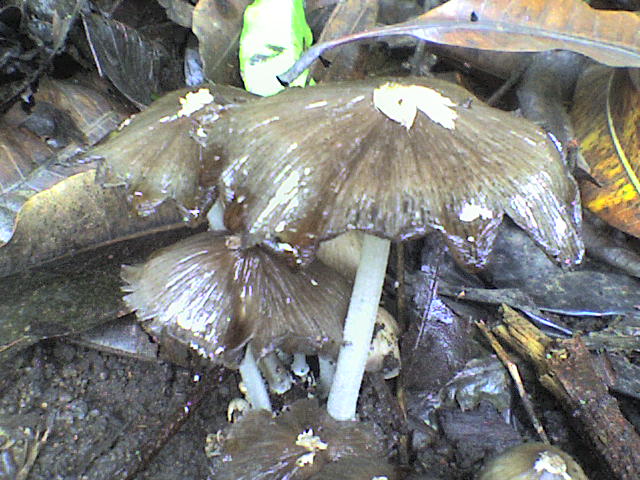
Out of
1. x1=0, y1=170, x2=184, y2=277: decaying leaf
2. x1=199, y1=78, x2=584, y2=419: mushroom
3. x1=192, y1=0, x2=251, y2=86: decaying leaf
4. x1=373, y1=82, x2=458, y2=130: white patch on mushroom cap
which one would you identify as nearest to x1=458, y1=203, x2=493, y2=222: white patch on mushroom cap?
x1=199, y1=78, x2=584, y2=419: mushroom

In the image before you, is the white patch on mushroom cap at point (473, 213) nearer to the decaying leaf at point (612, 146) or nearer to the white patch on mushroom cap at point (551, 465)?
the white patch on mushroom cap at point (551, 465)

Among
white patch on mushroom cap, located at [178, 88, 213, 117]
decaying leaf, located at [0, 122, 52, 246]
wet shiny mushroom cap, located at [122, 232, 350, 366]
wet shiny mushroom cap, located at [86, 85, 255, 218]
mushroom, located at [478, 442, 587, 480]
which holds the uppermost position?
white patch on mushroom cap, located at [178, 88, 213, 117]

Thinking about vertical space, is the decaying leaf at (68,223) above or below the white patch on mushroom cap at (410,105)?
below

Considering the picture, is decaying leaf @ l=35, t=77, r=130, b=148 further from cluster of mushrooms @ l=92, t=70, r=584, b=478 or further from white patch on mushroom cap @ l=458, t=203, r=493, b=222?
white patch on mushroom cap @ l=458, t=203, r=493, b=222

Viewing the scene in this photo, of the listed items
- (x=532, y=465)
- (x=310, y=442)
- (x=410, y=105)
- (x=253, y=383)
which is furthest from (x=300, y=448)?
(x=410, y=105)

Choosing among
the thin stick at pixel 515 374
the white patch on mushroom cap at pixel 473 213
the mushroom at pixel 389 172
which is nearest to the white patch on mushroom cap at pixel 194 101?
the mushroom at pixel 389 172

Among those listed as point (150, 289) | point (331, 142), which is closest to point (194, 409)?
point (150, 289)
